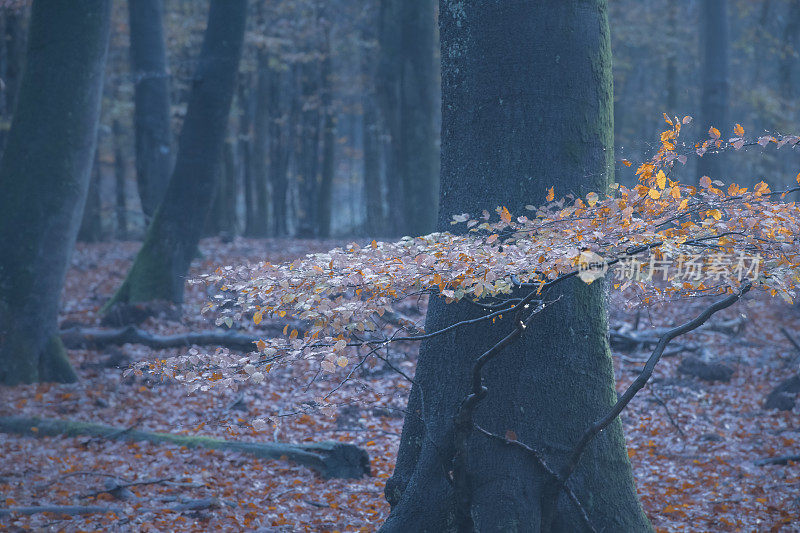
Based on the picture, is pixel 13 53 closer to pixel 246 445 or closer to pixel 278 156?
pixel 278 156

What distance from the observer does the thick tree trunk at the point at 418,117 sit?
43.8ft

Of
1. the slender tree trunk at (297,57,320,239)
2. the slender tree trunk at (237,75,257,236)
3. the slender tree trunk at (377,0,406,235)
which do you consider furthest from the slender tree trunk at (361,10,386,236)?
the slender tree trunk at (237,75,257,236)

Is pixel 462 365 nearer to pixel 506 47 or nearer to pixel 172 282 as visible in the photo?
pixel 506 47

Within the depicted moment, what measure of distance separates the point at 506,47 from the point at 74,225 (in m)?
6.37

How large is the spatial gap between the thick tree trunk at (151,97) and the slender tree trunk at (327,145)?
8522mm

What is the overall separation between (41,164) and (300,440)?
4.52 m

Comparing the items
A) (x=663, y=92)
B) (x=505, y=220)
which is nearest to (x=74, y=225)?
(x=505, y=220)

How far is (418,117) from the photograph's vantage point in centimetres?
1348

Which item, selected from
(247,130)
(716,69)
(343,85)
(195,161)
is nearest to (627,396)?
(195,161)

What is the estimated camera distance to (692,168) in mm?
23922

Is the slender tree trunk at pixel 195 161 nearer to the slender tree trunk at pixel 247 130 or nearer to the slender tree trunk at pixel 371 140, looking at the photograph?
the slender tree trunk at pixel 371 140

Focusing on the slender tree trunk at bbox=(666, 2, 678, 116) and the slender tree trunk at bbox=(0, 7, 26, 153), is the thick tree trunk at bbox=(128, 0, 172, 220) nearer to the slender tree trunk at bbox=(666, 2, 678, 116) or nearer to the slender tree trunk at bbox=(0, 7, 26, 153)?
the slender tree trunk at bbox=(0, 7, 26, 153)

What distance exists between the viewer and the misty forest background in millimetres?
15578

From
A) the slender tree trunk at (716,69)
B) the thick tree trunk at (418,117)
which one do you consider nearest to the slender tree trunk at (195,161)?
the thick tree trunk at (418,117)
